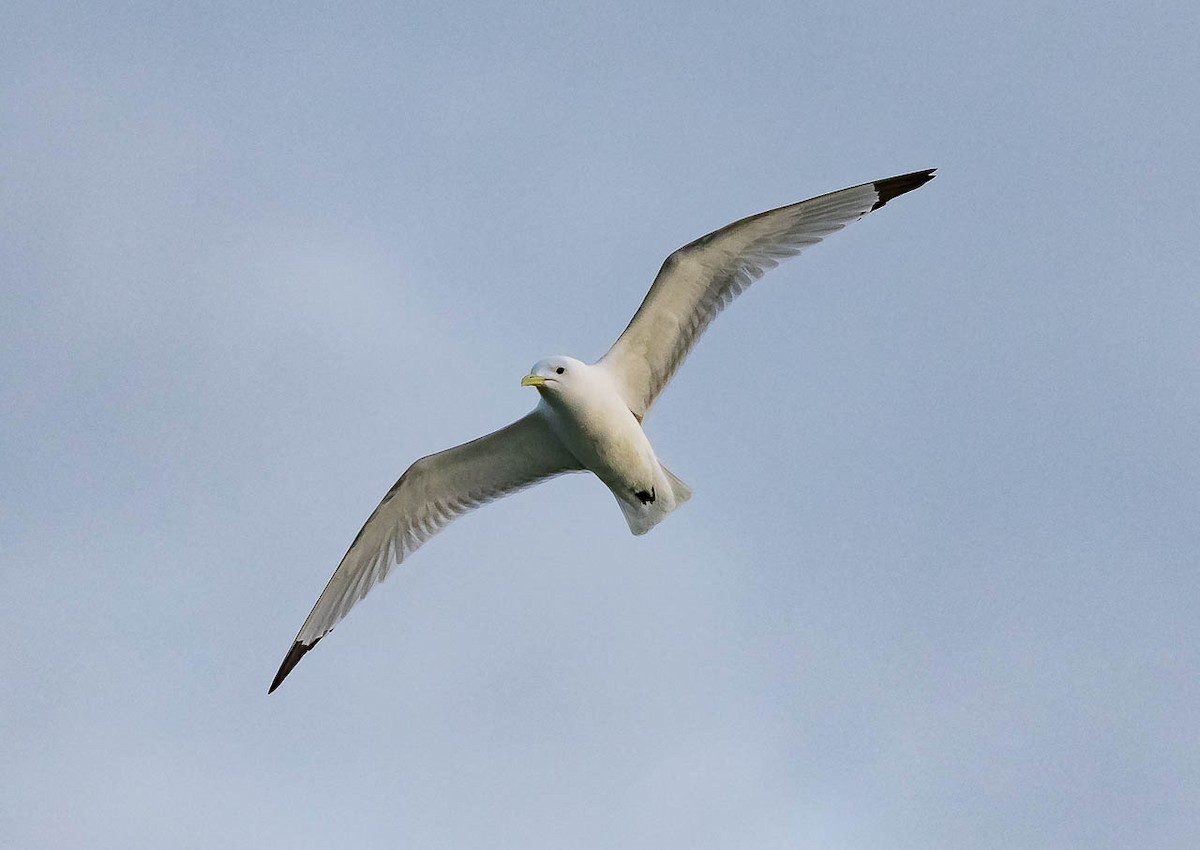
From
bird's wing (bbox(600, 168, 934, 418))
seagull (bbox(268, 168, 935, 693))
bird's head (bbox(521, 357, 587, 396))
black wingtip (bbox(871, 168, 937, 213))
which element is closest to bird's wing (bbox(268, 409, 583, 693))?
seagull (bbox(268, 168, 935, 693))

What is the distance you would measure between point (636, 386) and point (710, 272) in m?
1.15

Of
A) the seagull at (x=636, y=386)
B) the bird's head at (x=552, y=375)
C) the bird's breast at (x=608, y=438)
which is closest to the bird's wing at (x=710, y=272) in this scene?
the seagull at (x=636, y=386)

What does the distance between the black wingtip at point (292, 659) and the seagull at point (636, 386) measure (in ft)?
3.94

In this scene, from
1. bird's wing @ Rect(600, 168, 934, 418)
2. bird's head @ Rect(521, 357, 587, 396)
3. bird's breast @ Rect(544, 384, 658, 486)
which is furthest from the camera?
bird's wing @ Rect(600, 168, 934, 418)

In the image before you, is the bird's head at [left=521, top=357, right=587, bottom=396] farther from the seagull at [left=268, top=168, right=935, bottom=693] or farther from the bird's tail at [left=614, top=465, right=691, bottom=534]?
the bird's tail at [left=614, top=465, right=691, bottom=534]

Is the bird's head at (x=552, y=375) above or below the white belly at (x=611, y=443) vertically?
above

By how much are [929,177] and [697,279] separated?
2218mm

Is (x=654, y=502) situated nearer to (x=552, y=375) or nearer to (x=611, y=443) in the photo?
(x=611, y=443)

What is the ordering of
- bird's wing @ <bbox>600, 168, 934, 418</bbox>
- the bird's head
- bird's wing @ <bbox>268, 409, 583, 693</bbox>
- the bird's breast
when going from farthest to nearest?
bird's wing @ <bbox>268, 409, 583, 693</bbox> < bird's wing @ <bbox>600, 168, 934, 418</bbox> < the bird's breast < the bird's head

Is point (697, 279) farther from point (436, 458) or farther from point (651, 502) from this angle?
point (436, 458)

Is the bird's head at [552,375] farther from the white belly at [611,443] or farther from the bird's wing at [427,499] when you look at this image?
the bird's wing at [427,499]

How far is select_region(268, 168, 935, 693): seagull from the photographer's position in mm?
11625

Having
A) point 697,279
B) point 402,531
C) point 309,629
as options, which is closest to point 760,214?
point 697,279

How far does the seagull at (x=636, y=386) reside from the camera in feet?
38.1
